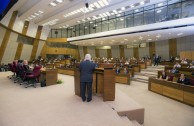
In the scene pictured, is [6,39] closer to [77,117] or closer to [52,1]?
[52,1]

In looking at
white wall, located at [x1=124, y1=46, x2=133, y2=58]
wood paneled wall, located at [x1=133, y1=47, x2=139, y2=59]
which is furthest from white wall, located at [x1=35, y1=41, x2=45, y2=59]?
wood paneled wall, located at [x1=133, y1=47, x2=139, y2=59]

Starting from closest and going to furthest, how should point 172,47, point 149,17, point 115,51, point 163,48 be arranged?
point 149,17, point 172,47, point 163,48, point 115,51

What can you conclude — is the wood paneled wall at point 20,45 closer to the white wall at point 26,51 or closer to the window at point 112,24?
the white wall at point 26,51

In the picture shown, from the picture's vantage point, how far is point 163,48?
19203mm

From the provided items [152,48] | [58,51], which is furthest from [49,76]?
[58,51]

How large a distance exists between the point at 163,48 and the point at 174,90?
13.8 metres

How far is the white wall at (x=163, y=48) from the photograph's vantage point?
61.8 ft

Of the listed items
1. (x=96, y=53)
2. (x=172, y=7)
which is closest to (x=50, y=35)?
(x=96, y=53)

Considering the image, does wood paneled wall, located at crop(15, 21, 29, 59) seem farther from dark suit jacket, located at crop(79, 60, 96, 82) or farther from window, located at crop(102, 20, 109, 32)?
dark suit jacket, located at crop(79, 60, 96, 82)

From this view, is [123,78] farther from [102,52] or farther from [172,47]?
[102,52]

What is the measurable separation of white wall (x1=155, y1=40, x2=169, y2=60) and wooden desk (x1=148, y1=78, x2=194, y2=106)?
40.5 ft

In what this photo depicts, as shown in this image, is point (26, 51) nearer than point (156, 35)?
No

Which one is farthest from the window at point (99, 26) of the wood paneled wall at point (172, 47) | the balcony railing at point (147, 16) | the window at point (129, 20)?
the wood paneled wall at point (172, 47)

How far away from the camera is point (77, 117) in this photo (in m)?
3.29
